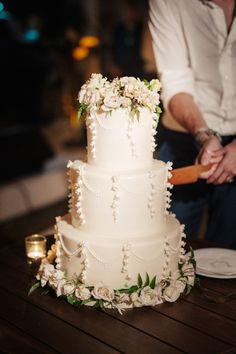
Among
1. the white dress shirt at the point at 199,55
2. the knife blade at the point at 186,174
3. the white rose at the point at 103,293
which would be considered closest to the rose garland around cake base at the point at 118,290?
the white rose at the point at 103,293

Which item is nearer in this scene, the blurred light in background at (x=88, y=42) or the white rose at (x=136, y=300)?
the white rose at (x=136, y=300)

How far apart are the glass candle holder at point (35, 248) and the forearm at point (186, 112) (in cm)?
96

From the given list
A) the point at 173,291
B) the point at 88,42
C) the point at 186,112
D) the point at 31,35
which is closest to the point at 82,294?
the point at 173,291

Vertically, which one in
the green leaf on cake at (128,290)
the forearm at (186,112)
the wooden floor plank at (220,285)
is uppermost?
the forearm at (186,112)

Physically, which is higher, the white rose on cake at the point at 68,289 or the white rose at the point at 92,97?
the white rose at the point at 92,97

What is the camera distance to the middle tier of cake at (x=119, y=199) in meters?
2.38

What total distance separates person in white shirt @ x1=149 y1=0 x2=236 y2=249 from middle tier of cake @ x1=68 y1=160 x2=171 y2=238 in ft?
2.05

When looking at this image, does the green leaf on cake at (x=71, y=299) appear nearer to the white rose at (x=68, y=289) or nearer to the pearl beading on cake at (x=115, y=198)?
the white rose at (x=68, y=289)

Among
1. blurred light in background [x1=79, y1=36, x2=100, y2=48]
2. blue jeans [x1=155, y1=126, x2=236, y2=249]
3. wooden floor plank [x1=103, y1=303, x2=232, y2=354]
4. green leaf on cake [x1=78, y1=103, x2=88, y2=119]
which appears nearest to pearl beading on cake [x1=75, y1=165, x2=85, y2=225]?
green leaf on cake [x1=78, y1=103, x2=88, y2=119]

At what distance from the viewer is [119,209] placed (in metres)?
2.40

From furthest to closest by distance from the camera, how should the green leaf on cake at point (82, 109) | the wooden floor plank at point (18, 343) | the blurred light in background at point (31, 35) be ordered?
1. the blurred light in background at point (31, 35)
2. the green leaf on cake at point (82, 109)
3. the wooden floor plank at point (18, 343)

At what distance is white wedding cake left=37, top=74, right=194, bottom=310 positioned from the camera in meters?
2.37

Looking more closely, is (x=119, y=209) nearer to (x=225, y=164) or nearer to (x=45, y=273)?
(x=45, y=273)

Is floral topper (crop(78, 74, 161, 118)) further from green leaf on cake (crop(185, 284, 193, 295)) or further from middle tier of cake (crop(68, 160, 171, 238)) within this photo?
green leaf on cake (crop(185, 284, 193, 295))
